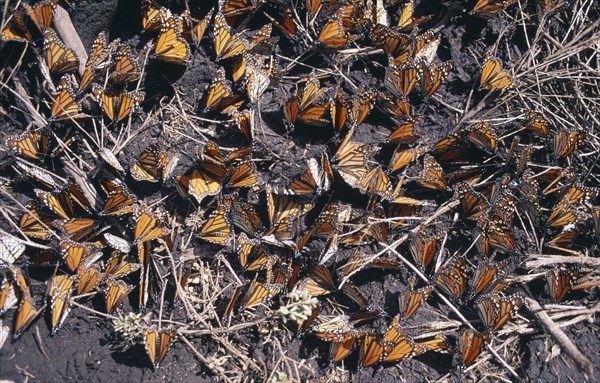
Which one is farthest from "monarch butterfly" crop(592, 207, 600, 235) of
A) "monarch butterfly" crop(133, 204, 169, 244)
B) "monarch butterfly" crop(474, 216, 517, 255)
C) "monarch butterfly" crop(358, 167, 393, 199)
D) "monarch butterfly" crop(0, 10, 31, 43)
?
"monarch butterfly" crop(0, 10, 31, 43)

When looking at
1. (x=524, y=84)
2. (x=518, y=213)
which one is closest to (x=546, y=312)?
(x=518, y=213)

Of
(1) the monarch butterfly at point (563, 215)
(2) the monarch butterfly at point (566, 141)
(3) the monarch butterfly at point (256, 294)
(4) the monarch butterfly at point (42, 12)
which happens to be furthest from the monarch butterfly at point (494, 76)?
(4) the monarch butterfly at point (42, 12)

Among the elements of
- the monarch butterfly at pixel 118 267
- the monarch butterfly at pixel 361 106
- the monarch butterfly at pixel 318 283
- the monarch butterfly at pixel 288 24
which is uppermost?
the monarch butterfly at pixel 288 24

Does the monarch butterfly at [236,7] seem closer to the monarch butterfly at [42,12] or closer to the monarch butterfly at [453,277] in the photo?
the monarch butterfly at [42,12]

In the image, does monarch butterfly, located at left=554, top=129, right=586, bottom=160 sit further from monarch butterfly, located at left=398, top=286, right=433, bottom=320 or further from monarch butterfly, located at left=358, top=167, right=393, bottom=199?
monarch butterfly, located at left=398, top=286, right=433, bottom=320

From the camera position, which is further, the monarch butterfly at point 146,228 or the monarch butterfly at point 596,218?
the monarch butterfly at point 596,218

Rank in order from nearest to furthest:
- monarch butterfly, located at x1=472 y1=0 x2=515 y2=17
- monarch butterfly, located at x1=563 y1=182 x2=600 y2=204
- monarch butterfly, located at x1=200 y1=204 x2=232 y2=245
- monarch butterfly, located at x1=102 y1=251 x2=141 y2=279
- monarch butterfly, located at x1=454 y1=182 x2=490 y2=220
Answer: monarch butterfly, located at x1=102 y1=251 x2=141 y2=279, monarch butterfly, located at x1=200 y1=204 x2=232 y2=245, monarch butterfly, located at x1=454 y1=182 x2=490 y2=220, monarch butterfly, located at x1=563 y1=182 x2=600 y2=204, monarch butterfly, located at x1=472 y1=0 x2=515 y2=17

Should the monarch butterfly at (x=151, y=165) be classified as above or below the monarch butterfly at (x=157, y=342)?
above

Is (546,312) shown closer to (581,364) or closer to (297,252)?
(581,364)
